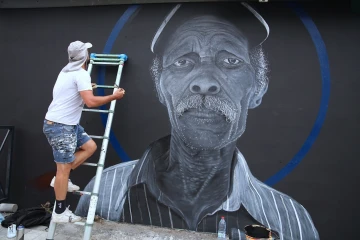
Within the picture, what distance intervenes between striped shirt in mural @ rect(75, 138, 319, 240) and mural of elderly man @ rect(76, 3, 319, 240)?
0.01 meters

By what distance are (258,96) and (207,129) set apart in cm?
76

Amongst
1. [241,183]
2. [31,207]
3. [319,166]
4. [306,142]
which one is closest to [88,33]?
[31,207]

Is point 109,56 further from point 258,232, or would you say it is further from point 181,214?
point 258,232

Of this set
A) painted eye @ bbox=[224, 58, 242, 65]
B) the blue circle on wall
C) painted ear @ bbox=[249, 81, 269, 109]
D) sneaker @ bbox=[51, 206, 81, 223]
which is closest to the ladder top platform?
painted eye @ bbox=[224, 58, 242, 65]

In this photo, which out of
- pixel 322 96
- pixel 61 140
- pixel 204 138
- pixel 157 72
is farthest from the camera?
pixel 157 72

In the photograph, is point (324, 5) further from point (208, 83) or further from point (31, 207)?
point (31, 207)

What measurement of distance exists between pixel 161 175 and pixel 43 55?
244 cm

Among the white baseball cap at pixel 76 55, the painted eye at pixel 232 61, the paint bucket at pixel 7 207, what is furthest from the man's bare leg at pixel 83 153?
the painted eye at pixel 232 61

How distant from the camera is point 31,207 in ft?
13.9

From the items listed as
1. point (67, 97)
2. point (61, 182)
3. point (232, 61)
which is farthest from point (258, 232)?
point (67, 97)

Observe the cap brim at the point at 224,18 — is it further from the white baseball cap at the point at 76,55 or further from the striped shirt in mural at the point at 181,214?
the striped shirt in mural at the point at 181,214

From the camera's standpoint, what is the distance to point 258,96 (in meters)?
3.64

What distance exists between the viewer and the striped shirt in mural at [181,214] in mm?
3516

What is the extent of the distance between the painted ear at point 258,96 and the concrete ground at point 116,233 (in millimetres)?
1700
